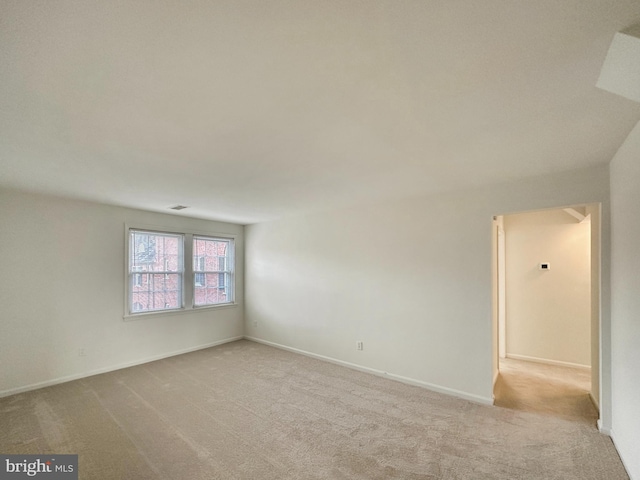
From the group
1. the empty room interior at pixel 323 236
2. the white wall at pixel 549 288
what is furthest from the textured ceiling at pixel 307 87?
the white wall at pixel 549 288

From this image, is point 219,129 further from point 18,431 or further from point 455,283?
point 18,431

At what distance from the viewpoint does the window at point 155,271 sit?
4.72m

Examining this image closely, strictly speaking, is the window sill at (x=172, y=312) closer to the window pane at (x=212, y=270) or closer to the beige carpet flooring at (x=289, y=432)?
the window pane at (x=212, y=270)

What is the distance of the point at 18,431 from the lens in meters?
2.69

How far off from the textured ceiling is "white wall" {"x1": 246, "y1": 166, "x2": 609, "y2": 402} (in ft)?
2.07

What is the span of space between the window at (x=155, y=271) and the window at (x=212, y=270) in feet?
1.03

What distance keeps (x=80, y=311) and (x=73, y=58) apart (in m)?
4.04

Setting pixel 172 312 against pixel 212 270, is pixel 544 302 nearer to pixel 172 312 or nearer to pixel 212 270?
pixel 212 270

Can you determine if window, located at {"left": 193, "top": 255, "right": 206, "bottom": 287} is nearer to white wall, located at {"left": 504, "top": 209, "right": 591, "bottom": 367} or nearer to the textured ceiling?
the textured ceiling

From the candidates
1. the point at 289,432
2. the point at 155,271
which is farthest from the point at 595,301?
the point at 155,271

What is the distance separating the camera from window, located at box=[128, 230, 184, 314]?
4719 millimetres

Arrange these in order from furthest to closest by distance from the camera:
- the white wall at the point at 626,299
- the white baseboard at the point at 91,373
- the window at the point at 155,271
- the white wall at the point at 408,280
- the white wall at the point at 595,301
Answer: the window at the point at 155,271 → the white baseboard at the point at 91,373 → the white wall at the point at 408,280 → the white wall at the point at 595,301 → the white wall at the point at 626,299

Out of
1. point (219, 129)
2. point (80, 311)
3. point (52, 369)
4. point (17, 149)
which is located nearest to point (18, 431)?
point (52, 369)

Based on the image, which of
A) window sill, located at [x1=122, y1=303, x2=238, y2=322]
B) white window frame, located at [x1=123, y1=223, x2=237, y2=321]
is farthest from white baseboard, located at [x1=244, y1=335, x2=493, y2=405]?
white window frame, located at [x1=123, y1=223, x2=237, y2=321]
